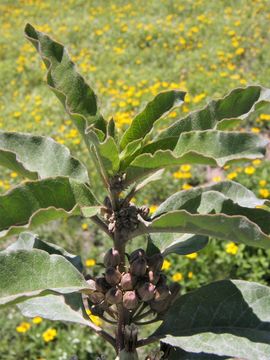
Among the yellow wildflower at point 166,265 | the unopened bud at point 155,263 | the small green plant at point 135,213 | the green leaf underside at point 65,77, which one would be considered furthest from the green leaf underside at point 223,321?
the yellow wildflower at point 166,265

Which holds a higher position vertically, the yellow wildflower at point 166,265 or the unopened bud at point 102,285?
the unopened bud at point 102,285

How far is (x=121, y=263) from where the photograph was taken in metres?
1.25

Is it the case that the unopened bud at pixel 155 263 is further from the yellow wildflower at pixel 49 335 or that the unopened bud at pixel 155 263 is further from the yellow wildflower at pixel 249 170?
the yellow wildflower at pixel 249 170

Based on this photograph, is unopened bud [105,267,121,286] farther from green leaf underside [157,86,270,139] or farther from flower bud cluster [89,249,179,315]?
green leaf underside [157,86,270,139]

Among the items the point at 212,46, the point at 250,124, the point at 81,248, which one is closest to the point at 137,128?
the point at 81,248

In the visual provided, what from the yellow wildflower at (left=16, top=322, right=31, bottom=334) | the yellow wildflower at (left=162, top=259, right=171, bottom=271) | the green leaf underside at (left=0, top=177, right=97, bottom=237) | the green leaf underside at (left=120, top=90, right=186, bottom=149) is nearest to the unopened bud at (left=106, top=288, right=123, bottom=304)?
the green leaf underside at (left=0, top=177, right=97, bottom=237)

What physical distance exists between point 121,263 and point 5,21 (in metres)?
8.92

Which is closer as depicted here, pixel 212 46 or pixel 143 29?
pixel 212 46

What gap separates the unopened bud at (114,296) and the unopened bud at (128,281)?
0.06 feet

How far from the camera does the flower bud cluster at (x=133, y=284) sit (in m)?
1.19

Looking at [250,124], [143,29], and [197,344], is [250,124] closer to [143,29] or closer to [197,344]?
[143,29]

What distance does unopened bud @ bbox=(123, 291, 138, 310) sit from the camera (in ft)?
3.86

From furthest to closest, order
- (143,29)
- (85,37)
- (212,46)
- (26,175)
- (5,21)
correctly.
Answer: (5,21)
(85,37)
(143,29)
(212,46)
(26,175)

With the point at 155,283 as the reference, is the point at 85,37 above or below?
below
